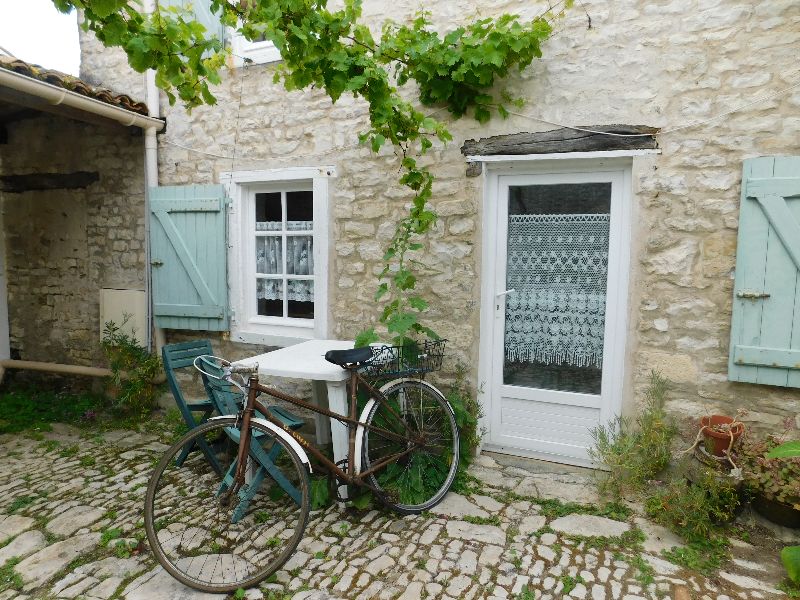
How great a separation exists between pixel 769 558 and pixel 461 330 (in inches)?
86.0

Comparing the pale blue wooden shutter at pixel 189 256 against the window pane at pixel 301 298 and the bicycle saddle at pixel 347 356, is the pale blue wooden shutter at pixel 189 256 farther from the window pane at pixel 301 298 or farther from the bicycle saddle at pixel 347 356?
the bicycle saddle at pixel 347 356

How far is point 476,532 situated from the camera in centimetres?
304

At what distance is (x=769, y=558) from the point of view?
2760 millimetres

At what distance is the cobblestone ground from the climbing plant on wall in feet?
3.91

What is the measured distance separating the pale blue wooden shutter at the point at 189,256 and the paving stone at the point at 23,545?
2131mm

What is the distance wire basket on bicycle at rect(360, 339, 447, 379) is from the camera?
3.26 m

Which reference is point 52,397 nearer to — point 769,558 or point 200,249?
point 200,249

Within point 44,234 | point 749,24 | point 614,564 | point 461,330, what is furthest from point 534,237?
point 44,234

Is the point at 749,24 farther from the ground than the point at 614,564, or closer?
farther from the ground

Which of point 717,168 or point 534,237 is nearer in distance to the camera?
point 717,168

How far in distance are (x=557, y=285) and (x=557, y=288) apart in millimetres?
21

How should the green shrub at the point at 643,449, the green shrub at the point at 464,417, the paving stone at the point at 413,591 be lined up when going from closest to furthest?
the paving stone at the point at 413,591, the green shrub at the point at 643,449, the green shrub at the point at 464,417

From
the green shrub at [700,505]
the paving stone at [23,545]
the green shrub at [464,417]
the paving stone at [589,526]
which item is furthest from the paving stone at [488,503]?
the paving stone at [23,545]

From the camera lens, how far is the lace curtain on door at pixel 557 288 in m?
3.69
